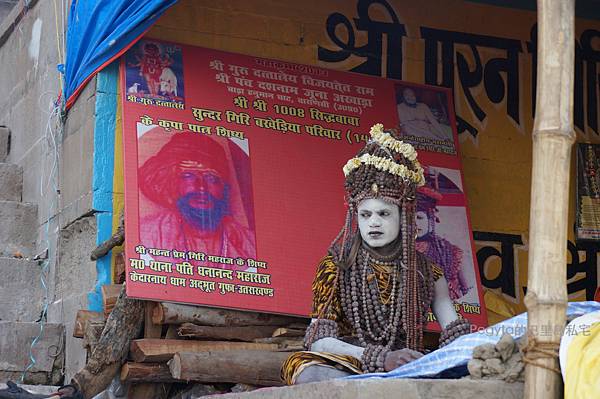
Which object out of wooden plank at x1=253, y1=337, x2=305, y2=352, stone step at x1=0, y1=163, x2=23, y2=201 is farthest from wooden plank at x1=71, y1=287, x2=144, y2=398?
stone step at x1=0, y1=163, x2=23, y2=201

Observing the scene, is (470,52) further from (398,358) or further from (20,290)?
(398,358)

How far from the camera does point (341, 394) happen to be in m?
4.77

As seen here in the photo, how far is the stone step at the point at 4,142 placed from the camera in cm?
939

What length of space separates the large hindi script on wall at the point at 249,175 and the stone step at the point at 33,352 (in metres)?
0.92

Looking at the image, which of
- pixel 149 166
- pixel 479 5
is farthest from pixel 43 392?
pixel 479 5

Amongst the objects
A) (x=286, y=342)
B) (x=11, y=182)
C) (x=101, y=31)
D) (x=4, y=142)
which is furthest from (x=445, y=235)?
(x=4, y=142)

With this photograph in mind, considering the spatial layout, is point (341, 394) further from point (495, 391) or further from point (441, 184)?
point (441, 184)

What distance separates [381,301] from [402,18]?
10.3 ft

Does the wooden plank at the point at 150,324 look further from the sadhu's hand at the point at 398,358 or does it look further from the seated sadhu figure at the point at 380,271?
the sadhu's hand at the point at 398,358

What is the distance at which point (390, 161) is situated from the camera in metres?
6.30

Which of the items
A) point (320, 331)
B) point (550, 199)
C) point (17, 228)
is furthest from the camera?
point (17, 228)

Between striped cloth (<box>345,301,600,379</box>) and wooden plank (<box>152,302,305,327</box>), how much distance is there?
7.27ft

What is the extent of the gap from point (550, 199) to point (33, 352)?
3892mm

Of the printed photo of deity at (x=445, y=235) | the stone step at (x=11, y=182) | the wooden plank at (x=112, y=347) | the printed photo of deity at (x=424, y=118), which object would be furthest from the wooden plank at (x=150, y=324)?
the printed photo of deity at (x=424, y=118)
